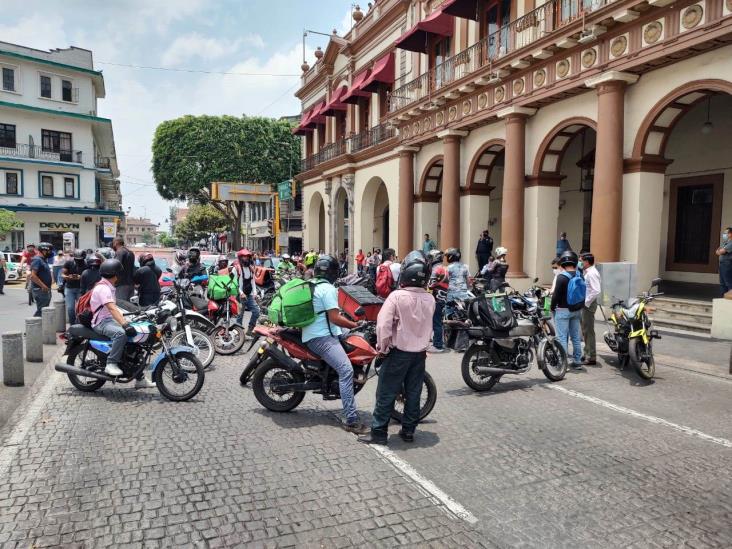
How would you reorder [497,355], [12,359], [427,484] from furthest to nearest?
[497,355]
[12,359]
[427,484]

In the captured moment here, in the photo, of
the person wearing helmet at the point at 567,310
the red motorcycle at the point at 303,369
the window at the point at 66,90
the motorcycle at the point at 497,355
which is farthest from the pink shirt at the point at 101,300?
the window at the point at 66,90

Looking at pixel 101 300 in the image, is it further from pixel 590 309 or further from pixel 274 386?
pixel 590 309

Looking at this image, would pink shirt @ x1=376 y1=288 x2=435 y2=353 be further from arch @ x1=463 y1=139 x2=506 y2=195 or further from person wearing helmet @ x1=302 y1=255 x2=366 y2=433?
arch @ x1=463 y1=139 x2=506 y2=195

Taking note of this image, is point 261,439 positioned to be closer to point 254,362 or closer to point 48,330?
point 254,362

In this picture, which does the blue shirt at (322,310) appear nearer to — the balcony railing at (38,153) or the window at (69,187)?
the balcony railing at (38,153)

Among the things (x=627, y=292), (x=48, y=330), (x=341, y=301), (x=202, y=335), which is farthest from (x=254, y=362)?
(x=627, y=292)

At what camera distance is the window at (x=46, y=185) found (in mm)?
39013

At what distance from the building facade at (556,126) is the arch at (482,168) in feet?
0.15

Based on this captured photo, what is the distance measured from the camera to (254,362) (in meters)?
6.11

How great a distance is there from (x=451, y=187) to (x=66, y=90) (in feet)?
114

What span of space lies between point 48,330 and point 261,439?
7001mm

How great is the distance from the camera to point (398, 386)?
500 cm

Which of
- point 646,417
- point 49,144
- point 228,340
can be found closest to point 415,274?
point 646,417

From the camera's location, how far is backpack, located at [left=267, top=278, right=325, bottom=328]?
5.43 m
